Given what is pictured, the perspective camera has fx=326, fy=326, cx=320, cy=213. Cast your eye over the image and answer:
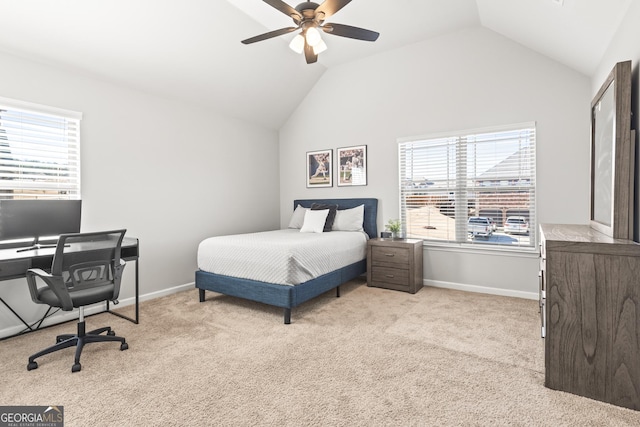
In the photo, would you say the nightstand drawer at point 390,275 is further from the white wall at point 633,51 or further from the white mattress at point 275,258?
the white wall at point 633,51

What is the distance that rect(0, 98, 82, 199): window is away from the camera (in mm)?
2881

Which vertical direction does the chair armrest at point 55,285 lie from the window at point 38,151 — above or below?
below

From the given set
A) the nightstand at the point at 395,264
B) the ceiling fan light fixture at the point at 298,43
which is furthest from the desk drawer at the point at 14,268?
the nightstand at the point at 395,264

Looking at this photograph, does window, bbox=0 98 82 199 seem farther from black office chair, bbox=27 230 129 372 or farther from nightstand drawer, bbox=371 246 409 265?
nightstand drawer, bbox=371 246 409 265

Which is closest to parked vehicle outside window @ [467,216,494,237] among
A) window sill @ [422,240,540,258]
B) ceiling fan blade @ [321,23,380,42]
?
window sill @ [422,240,540,258]

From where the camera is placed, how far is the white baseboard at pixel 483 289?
374 cm

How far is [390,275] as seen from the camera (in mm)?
4156

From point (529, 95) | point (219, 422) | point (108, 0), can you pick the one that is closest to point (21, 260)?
point (219, 422)

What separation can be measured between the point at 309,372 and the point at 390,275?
2218mm

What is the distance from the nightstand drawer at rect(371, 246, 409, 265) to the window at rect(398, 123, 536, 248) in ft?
1.83

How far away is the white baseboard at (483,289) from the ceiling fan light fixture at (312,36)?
3.22 meters

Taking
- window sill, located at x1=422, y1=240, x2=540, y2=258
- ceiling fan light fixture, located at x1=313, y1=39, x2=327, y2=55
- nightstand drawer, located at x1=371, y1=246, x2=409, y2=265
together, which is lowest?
nightstand drawer, located at x1=371, y1=246, x2=409, y2=265

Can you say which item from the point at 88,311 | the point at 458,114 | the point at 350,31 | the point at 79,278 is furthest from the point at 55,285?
the point at 458,114

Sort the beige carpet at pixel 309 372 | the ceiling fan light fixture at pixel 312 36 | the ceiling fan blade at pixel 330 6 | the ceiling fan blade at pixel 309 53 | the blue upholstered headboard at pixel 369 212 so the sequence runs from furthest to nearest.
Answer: the blue upholstered headboard at pixel 369 212
the ceiling fan blade at pixel 309 53
the ceiling fan light fixture at pixel 312 36
the ceiling fan blade at pixel 330 6
the beige carpet at pixel 309 372
